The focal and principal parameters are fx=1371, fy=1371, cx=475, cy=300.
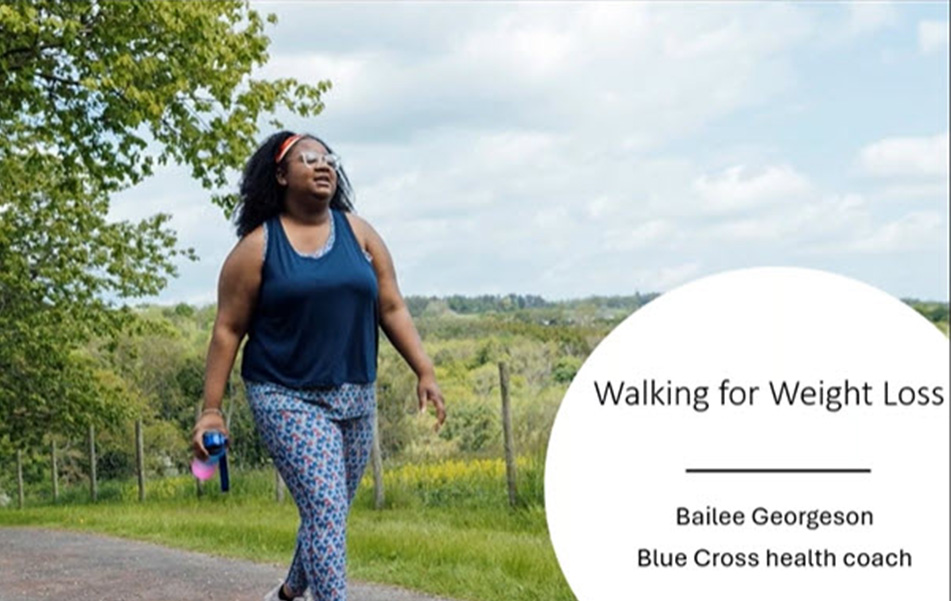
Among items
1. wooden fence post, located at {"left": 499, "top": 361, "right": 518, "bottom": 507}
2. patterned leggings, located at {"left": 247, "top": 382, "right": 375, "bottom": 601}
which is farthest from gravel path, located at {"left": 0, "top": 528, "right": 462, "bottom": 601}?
wooden fence post, located at {"left": 499, "top": 361, "right": 518, "bottom": 507}

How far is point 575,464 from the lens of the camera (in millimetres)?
6137

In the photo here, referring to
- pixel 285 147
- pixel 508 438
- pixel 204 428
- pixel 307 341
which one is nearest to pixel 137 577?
pixel 204 428

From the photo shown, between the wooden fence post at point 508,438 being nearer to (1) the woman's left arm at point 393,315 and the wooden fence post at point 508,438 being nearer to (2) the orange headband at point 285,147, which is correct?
(1) the woman's left arm at point 393,315

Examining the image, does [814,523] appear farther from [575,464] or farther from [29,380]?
[29,380]

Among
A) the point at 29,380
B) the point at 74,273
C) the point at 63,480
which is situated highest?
the point at 74,273

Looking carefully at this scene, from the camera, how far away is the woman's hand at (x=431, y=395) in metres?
5.67

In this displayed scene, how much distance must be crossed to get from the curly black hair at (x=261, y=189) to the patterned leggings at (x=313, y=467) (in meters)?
0.72

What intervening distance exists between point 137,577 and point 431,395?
4532 mm

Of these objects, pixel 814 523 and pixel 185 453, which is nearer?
pixel 814 523

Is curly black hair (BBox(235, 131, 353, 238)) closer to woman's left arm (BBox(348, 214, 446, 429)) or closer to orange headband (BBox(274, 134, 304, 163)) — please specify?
orange headband (BBox(274, 134, 304, 163))

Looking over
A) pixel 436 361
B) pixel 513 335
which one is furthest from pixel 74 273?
pixel 513 335

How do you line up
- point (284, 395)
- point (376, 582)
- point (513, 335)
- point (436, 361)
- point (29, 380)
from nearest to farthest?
1. point (284, 395)
2. point (376, 582)
3. point (29, 380)
4. point (436, 361)
5. point (513, 335)

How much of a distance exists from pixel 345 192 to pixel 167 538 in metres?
7.73

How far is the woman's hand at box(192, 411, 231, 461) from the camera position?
544 centimetres
